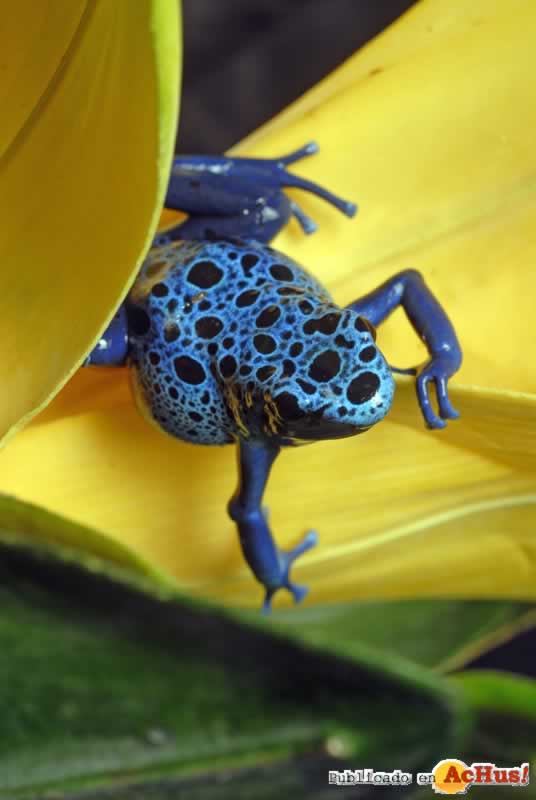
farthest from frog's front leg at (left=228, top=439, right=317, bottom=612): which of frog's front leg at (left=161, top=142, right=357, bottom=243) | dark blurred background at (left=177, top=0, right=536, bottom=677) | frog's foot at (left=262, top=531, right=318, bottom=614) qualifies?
dark blurred background at (left=177, top=0, right=536, bottom=677)

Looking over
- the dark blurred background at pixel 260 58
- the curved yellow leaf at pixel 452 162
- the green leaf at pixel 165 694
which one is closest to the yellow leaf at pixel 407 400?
the curved yellow leaf at pixel 452 162

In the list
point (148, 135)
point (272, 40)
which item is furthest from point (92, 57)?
point (272, 40)

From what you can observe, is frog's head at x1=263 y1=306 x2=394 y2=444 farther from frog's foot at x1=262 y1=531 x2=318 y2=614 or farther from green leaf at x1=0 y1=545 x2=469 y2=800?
green leaf at x1=0 y1=545 x2=469 y2=800

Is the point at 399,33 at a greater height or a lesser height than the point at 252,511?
greater

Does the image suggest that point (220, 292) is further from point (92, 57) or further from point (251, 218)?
point (92, 57)

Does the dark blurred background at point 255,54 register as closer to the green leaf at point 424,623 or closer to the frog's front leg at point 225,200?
the frog's front leg at point 225,200

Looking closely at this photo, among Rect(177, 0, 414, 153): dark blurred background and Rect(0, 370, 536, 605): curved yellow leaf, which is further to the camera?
Rect(177, 0, 414, 153): dark blurred background
